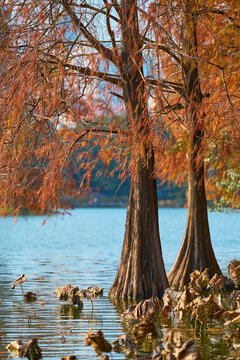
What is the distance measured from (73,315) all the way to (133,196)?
3.15 meters

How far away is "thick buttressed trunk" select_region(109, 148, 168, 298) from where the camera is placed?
43.5 feet

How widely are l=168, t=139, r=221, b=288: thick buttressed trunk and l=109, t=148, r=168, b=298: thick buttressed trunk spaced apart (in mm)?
1809

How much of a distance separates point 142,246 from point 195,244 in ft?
7.88

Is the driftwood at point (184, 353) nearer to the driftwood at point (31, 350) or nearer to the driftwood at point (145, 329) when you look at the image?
the driftwood at point (145, 329)

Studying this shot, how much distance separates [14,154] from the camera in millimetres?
10742

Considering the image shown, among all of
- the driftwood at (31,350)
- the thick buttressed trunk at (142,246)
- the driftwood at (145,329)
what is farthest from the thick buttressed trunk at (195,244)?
the driftwood at (31,350)

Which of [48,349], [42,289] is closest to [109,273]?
[42,289]

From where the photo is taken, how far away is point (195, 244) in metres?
15.5

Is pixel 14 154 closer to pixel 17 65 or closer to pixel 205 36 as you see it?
pixel 17 65

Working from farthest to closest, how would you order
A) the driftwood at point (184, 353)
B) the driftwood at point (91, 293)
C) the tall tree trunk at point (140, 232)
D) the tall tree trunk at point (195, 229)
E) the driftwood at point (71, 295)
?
1. the tall tree trunk at point (195, 229)
2. the tall tree trunk at point (140, 232)
3. the driftwood at point (71, 295)
4. the driftwood at point (91, 293)
5. the driftwood at point (184, 353)

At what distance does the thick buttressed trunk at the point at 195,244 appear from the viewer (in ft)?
50.2

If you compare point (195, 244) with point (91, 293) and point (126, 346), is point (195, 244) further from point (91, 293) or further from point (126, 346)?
point (126, 346)

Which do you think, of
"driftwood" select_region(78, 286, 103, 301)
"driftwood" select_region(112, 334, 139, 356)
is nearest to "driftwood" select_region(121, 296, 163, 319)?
"driftwood" select_region(112, 334, 139, 356)

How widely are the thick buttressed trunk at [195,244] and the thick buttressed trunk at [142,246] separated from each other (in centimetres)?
181
